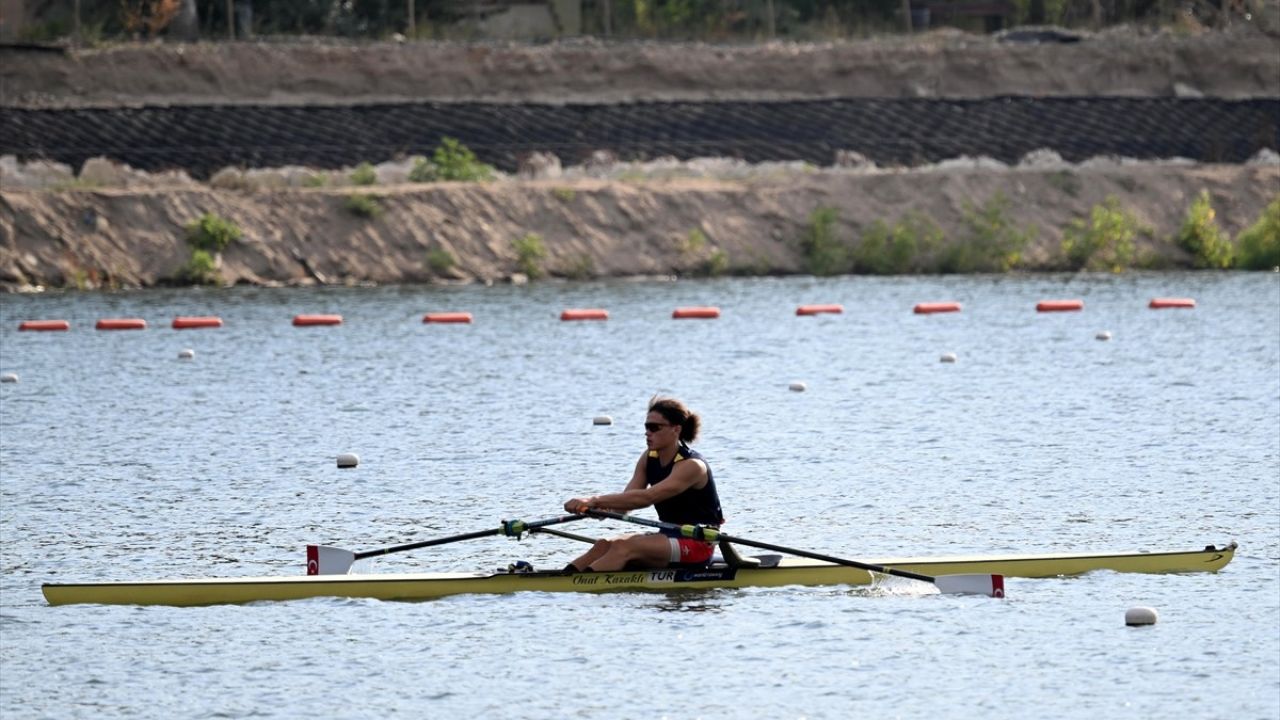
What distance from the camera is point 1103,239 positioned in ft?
192

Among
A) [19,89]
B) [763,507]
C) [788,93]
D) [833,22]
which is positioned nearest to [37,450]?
[763,507]

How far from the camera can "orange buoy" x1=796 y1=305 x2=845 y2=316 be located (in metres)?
47.6

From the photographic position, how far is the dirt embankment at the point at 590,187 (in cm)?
5491

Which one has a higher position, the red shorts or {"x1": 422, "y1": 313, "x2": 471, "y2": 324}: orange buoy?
the red shorts

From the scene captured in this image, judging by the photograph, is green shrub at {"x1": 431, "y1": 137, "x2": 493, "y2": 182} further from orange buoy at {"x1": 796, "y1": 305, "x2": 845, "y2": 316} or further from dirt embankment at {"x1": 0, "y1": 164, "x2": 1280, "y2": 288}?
orange buoy at {"x1": 796, "y1": 305, "x2": 845, "y2": 316}

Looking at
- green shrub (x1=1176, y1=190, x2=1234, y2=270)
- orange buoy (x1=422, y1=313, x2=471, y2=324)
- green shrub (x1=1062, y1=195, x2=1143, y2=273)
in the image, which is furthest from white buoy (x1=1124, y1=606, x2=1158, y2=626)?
green shrub (x1=1176, y1=190, x2=1234, y2=270)

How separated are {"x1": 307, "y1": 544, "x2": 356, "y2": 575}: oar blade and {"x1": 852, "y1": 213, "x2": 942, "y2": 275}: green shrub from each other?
133 ft

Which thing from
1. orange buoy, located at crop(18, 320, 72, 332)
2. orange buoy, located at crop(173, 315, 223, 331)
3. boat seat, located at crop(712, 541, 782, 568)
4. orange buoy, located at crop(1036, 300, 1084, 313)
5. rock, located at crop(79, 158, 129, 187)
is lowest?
orange buoy, located at crop(1036, 300, 1084, 313)

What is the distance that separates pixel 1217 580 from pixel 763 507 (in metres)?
5.70

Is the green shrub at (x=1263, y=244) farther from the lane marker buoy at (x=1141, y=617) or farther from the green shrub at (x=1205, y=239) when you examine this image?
the lane marker buoy at (x=1141, y=617)

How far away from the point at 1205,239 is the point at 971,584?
139 ft

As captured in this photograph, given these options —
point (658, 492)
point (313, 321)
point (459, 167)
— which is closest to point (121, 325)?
point (313, 321)

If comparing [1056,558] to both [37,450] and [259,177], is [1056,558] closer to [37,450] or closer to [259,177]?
[37,450]

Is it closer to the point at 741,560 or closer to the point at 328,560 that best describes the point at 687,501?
the point at 741,560
